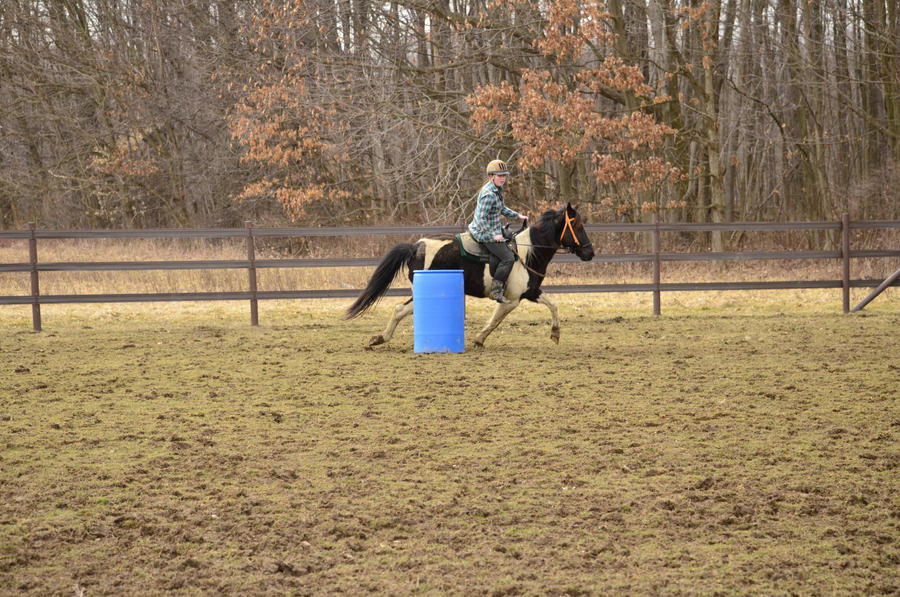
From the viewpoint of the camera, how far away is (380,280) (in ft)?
36.4

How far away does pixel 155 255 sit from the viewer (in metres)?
23.1

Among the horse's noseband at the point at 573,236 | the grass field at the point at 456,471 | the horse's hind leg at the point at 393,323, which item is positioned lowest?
the grass field at the point at 456,471

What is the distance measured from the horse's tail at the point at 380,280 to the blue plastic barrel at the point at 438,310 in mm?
464

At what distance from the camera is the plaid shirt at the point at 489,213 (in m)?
10.8

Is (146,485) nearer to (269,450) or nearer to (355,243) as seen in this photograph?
(269,450)

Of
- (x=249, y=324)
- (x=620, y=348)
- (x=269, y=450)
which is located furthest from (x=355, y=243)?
(x=269, y=450)

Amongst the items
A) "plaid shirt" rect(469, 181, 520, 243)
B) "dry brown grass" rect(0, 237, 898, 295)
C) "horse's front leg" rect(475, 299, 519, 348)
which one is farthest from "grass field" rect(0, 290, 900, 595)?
"dry brown grass" rect(0, 237, 898, 295)

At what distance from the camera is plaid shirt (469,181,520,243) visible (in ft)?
35.3

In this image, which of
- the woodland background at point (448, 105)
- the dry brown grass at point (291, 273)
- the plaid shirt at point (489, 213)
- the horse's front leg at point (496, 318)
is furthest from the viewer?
the woodland background at point (448, 105)

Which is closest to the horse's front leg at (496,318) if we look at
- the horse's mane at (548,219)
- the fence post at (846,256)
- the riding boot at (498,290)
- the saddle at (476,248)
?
Answer: the riding boot at (498,290)

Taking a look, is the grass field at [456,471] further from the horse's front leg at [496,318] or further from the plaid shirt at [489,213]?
the plaid shirt at [489,213]

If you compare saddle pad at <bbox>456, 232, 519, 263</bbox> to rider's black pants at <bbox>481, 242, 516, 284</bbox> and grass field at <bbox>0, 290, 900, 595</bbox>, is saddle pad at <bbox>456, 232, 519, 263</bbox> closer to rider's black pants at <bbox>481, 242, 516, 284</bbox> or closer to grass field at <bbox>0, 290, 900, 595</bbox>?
rider's black pants at <bbox>481, 242, 516, 284</bbox>

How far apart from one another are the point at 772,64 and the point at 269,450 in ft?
83.1

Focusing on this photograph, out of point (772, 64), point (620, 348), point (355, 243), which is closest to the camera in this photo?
point (620, 348)
